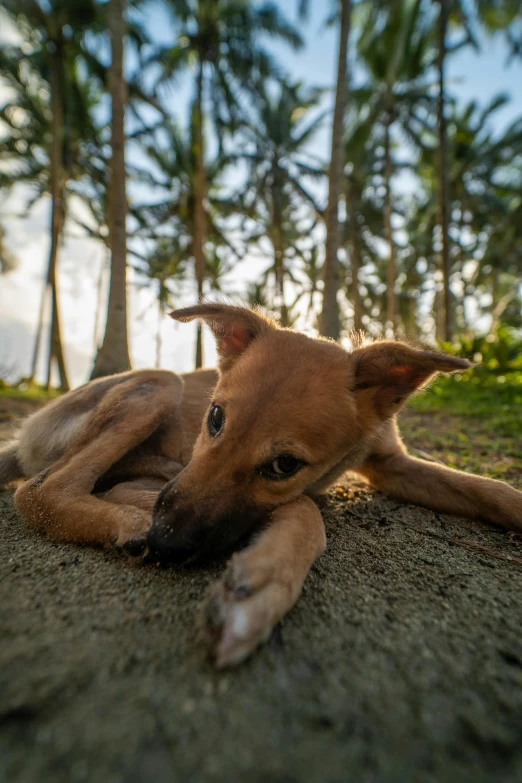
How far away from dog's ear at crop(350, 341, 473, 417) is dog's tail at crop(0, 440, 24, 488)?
2555 millimetres

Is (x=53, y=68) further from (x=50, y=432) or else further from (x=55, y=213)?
(x=50, y=432)

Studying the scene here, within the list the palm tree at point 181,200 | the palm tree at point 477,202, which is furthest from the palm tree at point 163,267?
the palm tree at point 477,202

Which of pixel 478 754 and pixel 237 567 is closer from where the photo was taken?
pixel 478 754

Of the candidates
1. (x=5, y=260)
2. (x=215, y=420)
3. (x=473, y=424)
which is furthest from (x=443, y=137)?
(x=5, y=260)

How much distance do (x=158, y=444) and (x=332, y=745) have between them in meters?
2.07

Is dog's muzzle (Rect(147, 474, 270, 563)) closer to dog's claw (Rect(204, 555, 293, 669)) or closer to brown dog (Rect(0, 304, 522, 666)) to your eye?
brown dog (Rect(0, 304, 522, 666))

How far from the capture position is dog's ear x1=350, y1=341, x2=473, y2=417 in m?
2.22

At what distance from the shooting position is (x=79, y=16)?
50.8 feet

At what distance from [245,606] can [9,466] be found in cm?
261

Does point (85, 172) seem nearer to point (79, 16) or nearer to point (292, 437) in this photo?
point (79, 16)

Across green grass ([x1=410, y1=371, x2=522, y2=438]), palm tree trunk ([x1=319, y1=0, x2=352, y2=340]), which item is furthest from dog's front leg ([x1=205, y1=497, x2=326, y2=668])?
palm tree trunk ([x1=319, y1=0, x2=352, y2=340])

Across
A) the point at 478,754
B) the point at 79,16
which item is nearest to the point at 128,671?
the point at 478,754

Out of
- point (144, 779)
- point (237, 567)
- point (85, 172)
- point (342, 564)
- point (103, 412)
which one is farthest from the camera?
point (85, 172)

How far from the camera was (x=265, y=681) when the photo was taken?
108cm
